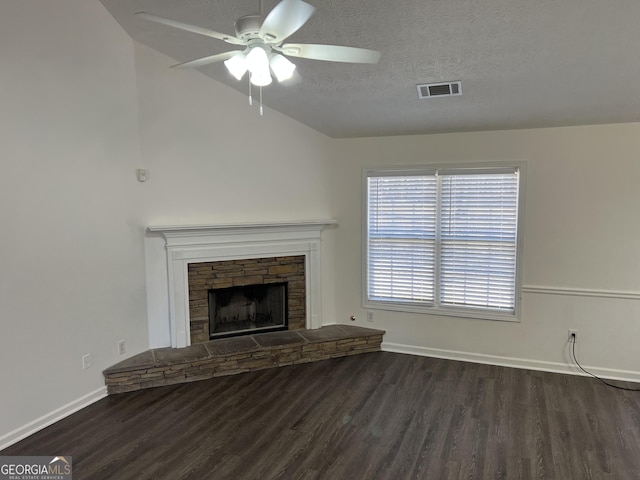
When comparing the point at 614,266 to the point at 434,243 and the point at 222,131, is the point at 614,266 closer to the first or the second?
the point at 434,243

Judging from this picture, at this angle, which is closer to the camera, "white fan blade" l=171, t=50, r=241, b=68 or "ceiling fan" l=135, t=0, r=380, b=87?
"ceiling fan" l=135, t=0, r=380, b=87

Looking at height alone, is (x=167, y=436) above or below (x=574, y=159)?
below

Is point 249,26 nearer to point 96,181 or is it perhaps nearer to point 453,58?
point 453,58

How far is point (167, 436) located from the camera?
9.82ft

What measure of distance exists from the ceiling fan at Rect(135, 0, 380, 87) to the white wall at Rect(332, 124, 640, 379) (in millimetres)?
2514

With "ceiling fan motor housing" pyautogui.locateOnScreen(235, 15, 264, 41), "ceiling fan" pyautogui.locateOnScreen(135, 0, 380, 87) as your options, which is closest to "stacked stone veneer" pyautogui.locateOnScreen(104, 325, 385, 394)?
"ceiling fan" pyautogui.locateOnScreen(135, 0, 380, 87)

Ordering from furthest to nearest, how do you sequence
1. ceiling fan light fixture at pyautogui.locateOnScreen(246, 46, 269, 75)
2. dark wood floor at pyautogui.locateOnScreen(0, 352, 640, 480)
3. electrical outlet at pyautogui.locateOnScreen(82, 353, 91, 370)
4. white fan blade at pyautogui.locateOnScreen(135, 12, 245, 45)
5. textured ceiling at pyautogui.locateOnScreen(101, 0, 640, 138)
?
1. electrical outlet at pyautogui.locateOnScreen(82, 353, 91, 370)
2. dark wood floor at pyautogui.locateOnScreen(0, 352, 640, 480)
3. textured ceiling at pyautogui.locateOnScreen(101, 0, 640, 138)
4. ceiling fan light fixture at pyautogui.locateOnScreen(246, 46, 269, 75)
5. white fan blade at pyautogui.locateOnScreen(135, 12, 245, 45)

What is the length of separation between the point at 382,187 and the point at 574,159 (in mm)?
1872

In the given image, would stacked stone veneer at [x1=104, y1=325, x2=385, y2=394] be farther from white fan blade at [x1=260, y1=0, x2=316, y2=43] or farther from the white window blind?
white fan blade at [x1=260, y1=0, x2=316, y2=43]

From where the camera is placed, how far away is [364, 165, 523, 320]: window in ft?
13.6

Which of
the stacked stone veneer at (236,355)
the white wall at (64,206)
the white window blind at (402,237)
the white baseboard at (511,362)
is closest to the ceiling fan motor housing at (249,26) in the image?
the white wall at (64,206)

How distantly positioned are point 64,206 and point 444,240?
357 cm

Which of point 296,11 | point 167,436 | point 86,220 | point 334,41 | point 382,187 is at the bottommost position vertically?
point 167,436

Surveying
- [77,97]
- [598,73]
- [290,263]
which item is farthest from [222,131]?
[598,73]
